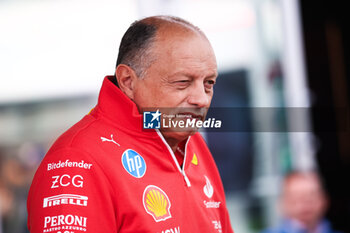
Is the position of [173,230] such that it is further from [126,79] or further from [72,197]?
[126,79]

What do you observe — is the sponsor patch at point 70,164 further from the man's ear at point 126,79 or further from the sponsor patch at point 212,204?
the sponsor patch at point 212,204

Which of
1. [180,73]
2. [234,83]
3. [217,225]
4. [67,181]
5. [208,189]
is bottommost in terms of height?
[217,225]

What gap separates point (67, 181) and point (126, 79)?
0.40m

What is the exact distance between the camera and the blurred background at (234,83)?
12.8 ft

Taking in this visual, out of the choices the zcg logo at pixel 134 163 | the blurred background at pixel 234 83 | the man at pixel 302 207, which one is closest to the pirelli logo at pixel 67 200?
the zcg logo at pixel 134 163

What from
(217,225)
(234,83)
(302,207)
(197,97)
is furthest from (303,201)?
(197,97)

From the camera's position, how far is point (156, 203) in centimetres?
142

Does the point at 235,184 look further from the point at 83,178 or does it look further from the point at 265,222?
the point at 83,178

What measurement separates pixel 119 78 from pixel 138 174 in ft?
1.06

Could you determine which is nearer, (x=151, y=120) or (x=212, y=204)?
(x=151, y=120)

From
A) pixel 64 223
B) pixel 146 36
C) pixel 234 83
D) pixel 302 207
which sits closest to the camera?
pixel 64 223

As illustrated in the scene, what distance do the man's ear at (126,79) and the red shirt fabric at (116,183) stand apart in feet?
0.12

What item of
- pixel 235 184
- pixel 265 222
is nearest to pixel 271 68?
Answer: pixel 235 184

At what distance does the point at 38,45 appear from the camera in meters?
3.88
